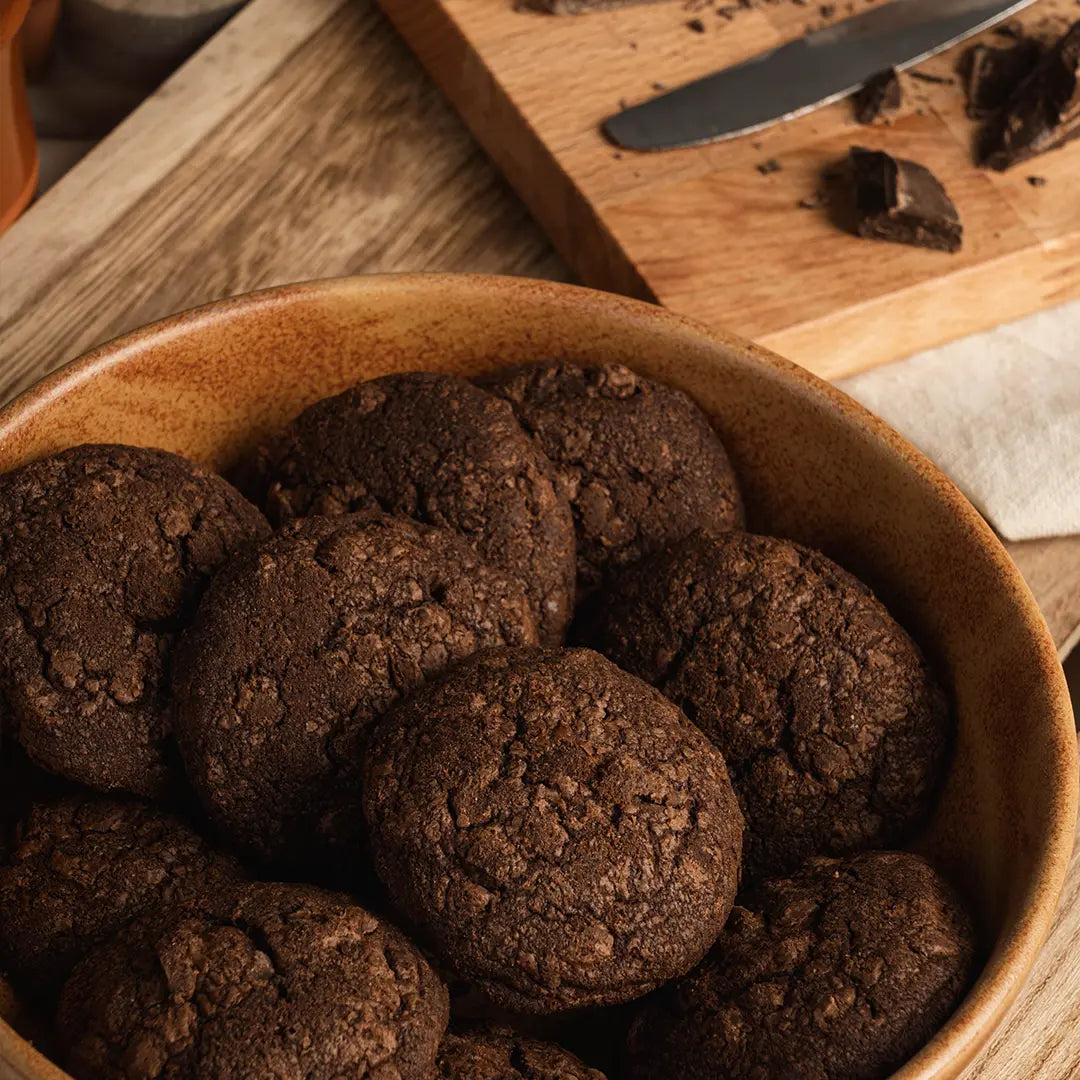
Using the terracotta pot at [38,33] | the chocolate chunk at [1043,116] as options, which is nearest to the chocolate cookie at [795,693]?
the chocolate chunk at [1043,116]

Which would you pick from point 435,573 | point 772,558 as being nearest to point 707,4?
point 772,558

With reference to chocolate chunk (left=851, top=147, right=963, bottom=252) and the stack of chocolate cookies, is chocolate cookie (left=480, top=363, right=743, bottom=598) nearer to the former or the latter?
the stack of chocolate cookies

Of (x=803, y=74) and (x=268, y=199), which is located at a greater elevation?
(x=268, y=199)

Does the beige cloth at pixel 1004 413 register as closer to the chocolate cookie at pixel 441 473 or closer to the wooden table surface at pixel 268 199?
the wooden table surface at pixel 268 199

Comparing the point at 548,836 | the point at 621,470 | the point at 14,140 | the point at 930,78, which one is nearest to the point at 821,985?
the point at 548,836

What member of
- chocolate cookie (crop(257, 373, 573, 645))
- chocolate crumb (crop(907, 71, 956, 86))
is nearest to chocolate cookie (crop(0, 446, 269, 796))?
chocolate cookie (crop(257, 373, 573, 645))

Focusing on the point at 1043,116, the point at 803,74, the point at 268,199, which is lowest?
the point at 1043,116

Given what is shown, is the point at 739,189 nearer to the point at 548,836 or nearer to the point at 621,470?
the point at 621,470

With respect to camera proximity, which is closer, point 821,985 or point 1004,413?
point 821,985
